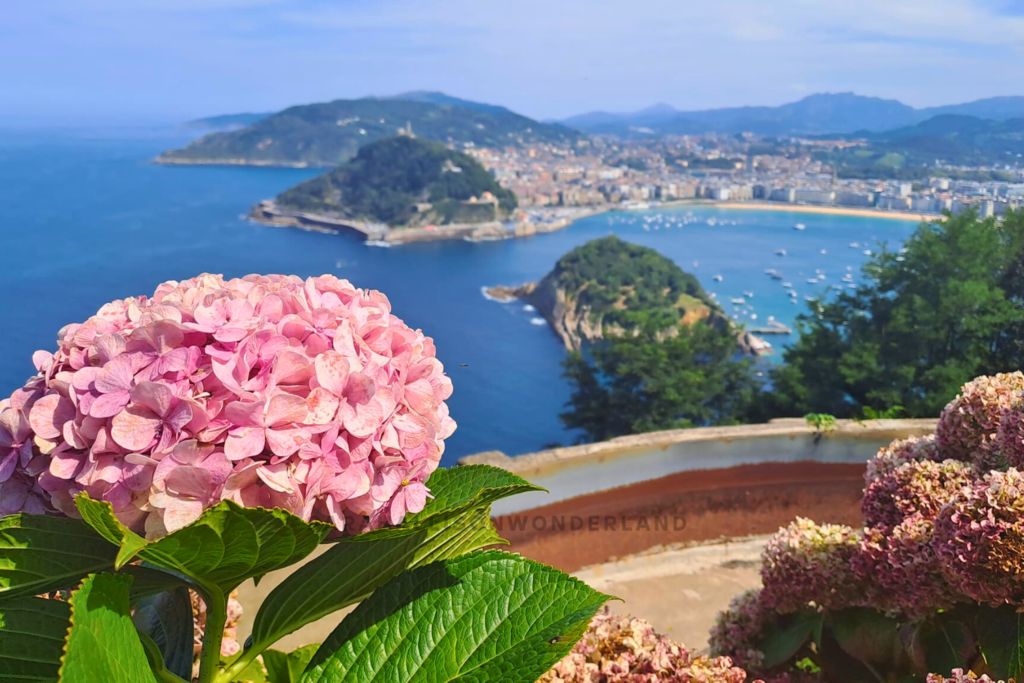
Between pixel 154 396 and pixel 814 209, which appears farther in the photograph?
pixel 814 209

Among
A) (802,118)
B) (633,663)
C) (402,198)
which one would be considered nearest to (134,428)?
(633,663)

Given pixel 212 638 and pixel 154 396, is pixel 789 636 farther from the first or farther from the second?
pixel 154 396

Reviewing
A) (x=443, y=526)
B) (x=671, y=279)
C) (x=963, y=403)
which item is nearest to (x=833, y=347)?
(x=963, y=403)

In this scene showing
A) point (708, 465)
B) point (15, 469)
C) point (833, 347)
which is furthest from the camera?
point (833, 347)

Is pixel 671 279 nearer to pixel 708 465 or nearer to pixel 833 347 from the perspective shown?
pixel 833 347

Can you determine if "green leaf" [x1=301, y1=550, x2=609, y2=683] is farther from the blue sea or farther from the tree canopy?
the blue sea

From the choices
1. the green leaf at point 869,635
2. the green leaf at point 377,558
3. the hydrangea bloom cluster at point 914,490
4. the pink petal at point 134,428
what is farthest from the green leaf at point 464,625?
the green leaf at point 869,635
